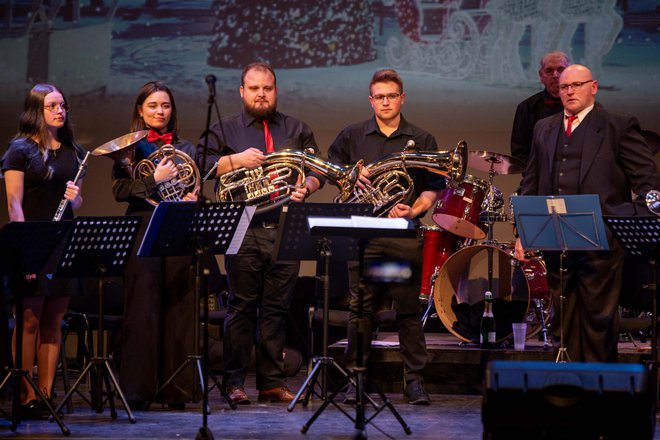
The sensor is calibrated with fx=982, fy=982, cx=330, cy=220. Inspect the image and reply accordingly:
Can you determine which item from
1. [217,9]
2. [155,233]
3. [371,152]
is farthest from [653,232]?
[217,9]

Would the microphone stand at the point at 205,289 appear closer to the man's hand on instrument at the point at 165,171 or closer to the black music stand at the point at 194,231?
the black music stand at the point at 194,231

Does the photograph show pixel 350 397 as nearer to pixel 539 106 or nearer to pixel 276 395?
pixel 276 395

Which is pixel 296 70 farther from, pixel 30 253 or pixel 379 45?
pixel 30 253

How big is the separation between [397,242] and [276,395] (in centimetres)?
130

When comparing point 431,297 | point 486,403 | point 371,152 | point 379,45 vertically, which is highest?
point 379,45

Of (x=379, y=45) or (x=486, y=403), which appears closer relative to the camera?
(x=486, y=403)

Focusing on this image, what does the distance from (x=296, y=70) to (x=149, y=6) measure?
149cm

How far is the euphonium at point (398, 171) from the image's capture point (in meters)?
6.25

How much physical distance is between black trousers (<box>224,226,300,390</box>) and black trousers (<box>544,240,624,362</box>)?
1.80 m

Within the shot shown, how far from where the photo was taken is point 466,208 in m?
7.88

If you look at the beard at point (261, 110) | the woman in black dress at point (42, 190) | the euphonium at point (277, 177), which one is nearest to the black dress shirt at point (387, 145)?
the euphonium at point (277, 177)

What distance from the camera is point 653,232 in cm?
570

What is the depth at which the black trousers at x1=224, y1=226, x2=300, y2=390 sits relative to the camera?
6430mm

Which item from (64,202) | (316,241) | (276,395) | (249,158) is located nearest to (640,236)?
(316,241)
